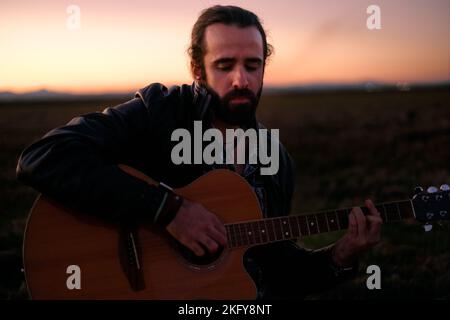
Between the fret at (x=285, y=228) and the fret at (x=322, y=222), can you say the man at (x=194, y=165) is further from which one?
the fret at (x=285, y=228)

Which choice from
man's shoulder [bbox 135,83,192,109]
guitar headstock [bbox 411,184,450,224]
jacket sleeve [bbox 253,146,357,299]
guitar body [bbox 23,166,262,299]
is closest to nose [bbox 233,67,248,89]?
man's shoulder [bbox 135,83,192,109]

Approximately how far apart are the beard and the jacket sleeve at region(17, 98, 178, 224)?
25.7 inches

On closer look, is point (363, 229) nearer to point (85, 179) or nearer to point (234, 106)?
point (234, 106)

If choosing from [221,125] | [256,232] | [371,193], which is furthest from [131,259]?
[371,193]

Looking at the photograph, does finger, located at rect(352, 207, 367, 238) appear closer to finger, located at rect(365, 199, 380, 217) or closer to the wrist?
finger, located at rect(365, 199, 380, 217)

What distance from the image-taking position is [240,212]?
267 cm

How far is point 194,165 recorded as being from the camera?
284cm

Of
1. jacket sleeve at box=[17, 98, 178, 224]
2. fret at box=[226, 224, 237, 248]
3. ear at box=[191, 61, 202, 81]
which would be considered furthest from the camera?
ear at box=[191, 61, 202, 81]

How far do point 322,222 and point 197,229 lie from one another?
0.70m

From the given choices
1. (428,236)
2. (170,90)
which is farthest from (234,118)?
(428,236)

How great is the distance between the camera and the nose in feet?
9.45

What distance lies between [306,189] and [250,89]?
639cm

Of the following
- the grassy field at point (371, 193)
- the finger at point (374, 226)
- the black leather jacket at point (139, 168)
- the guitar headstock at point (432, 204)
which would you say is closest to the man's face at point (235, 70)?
the black leather jacket at point (139, 168)
